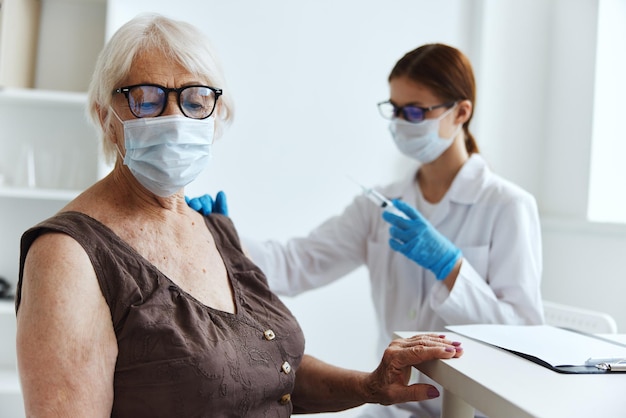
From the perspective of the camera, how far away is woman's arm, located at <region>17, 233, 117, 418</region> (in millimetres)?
936

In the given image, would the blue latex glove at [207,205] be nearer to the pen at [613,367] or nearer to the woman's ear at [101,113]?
the woman's ear at [101,113]

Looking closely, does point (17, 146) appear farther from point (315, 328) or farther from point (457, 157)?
point (457, 157)

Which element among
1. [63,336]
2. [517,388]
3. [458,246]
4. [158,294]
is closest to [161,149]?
[158,294]

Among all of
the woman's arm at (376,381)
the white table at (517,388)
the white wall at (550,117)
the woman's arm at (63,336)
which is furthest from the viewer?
the white wall at (550,117)

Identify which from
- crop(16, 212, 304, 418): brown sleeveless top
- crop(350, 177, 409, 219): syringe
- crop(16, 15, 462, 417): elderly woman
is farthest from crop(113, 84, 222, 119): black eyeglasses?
crop(350, 177, 409, 219): syringe

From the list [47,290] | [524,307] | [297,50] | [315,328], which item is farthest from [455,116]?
[47,290]

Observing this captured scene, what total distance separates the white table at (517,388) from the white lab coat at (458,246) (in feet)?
1.87

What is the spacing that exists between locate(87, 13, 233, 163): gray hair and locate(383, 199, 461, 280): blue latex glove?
2.22 ft

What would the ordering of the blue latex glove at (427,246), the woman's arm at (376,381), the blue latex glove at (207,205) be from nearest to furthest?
the woman's arm at (376,381), the blue latex glove at (207,205), the blue latex glove at (427,246)

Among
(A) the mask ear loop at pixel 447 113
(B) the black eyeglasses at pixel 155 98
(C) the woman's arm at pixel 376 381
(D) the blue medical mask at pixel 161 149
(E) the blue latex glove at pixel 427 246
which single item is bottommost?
(C) the woman's arm at pixel 376 381

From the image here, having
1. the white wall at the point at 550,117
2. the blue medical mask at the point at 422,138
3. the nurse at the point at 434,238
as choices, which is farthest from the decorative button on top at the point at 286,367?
the white wall at the point at 550,117

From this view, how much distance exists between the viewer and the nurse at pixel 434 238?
170cm

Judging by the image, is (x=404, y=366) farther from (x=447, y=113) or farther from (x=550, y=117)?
(x=550, y=117)

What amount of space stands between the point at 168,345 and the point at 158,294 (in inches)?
3.5
